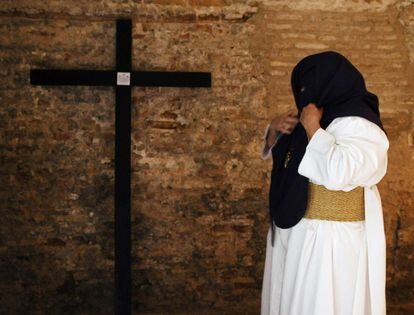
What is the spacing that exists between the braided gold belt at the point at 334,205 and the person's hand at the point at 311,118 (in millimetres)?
333

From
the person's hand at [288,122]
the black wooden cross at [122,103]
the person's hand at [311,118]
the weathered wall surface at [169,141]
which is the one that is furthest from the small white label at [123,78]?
the person's hand at [311,118]

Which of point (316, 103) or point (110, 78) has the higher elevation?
point (110, 78)

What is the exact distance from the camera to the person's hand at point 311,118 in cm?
233

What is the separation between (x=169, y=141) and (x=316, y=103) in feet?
5.80

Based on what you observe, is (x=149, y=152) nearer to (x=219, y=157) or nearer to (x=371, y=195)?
(x=219, y=157)

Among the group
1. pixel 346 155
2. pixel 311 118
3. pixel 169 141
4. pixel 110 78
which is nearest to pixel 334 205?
pixel 346 155

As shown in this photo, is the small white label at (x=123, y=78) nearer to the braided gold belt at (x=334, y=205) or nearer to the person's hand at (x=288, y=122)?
the person's hand at (x=288, y=122)

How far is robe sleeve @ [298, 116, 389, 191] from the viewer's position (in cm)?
219

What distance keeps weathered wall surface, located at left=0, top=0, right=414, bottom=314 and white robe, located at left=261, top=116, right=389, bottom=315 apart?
152 centimetres

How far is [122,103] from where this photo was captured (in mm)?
3736

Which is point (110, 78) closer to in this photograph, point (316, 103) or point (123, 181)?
point (123, 181)

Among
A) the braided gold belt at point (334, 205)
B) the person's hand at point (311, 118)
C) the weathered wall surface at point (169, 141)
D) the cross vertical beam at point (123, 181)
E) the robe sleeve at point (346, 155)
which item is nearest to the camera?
the robe sleeve at point (346, 155)

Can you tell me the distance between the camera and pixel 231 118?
3957mm

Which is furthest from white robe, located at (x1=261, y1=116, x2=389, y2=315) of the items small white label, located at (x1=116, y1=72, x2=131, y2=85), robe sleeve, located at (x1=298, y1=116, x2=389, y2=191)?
small white label, located at (x1=116, y1=72, x2=131, y2=85)
